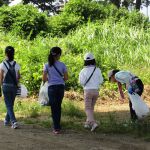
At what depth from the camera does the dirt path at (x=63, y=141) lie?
7891 mm

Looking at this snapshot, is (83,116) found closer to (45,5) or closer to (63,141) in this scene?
(63,141)

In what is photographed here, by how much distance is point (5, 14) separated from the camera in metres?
24.6

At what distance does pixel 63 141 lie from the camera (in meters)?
8.33

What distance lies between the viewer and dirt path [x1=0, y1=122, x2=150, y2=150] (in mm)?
7891

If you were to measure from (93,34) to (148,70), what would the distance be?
4.27 m

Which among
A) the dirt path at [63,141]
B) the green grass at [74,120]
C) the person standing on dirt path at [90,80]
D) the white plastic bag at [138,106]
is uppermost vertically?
the person standing on dirt path at [90,80]

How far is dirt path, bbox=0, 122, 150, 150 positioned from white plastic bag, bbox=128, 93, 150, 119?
584 millimetres

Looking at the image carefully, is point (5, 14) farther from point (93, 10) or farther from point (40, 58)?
point (40, 58)

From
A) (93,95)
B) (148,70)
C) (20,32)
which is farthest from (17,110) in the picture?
(20,32)

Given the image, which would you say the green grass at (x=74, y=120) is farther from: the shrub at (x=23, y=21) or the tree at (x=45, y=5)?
the tree at (x=45, y=5)

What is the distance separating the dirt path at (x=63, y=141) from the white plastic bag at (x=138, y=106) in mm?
584

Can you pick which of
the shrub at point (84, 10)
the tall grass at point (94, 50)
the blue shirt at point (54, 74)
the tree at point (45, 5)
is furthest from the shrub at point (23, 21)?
the tree at point (45, 5)

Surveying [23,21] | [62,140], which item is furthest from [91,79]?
[23,21]

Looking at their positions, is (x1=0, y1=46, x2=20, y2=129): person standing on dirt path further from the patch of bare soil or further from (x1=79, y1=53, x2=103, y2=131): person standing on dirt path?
(x1=79, y1=53, x2=103, y2=131): person standing on dirt path
